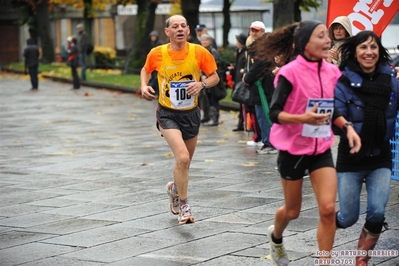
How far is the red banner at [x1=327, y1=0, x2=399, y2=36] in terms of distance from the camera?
33.8 feet

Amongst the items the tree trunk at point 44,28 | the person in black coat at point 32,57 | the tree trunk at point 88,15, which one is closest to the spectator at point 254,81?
the person in black coat at point 32,57

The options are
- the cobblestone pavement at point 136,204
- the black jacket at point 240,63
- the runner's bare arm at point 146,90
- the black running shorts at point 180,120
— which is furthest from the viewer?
the black jacket at point 240,63

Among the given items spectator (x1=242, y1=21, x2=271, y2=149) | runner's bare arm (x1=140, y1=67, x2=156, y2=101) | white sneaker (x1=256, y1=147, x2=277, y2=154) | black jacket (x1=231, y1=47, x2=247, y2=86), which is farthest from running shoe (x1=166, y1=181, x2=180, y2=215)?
black jacket (x1=231, y1=47, x2=247, y2=86)

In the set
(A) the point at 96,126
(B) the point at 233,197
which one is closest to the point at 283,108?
(B) the point at 233,197

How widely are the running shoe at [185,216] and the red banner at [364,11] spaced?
10.6ft

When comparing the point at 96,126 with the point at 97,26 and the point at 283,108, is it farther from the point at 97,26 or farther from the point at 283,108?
the point at 97,26

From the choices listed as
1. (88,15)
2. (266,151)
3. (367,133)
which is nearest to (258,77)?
(266,151)

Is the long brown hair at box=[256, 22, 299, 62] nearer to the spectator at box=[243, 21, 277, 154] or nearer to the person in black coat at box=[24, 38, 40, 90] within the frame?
the spectator at box=[243, 21, 277, 154]

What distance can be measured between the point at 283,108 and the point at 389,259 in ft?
4.47

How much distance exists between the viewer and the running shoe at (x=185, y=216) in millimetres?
8055

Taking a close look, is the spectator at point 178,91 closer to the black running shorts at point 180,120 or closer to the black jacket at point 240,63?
the black running shorts at point 180,120

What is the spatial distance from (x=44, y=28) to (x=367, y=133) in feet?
138

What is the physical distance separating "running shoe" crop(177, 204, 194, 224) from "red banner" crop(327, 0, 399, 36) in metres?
3.22

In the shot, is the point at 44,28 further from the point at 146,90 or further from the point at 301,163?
the point at 301,163
